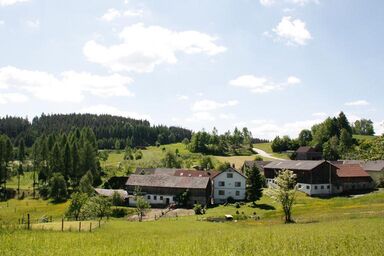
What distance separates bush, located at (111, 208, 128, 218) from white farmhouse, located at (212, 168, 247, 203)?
77.2ft

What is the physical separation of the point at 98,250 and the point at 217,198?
73061mm

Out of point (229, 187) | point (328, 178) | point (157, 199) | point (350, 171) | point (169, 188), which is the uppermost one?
point (350, 171)

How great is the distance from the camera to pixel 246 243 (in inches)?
1064

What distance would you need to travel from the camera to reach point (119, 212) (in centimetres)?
8238

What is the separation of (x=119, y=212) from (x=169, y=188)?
15802 mm

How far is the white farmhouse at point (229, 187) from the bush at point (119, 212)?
23536 millimetres

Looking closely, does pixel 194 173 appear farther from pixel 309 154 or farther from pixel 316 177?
pixel 309 154

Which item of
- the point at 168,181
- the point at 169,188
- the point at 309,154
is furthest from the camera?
the point at 309,154

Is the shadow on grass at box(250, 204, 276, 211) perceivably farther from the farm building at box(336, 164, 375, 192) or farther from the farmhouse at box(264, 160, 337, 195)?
the farm building at box(336, 164, 375, 192)

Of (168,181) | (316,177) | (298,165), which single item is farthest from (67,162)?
(316,177)

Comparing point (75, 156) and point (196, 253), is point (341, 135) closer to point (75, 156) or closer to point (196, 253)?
point (75, 156)

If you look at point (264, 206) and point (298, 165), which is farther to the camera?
point (298, 165)

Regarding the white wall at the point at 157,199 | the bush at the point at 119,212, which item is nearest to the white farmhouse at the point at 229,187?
the white wall at the point at 157,199

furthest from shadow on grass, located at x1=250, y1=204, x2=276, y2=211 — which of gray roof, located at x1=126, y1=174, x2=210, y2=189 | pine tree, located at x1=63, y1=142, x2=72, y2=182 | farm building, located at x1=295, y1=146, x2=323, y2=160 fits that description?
farm building, located at x1=295, y1=146, x2=323, y2=160
